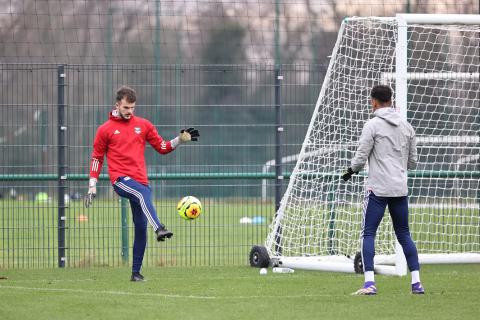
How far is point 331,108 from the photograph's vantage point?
557 inches

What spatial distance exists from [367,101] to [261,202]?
8.05 ft

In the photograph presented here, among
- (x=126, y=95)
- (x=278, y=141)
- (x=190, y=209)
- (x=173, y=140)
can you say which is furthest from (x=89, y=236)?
(x=126, y=95)

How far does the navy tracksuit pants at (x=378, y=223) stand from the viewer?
10.5 meters

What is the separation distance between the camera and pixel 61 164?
14.3m

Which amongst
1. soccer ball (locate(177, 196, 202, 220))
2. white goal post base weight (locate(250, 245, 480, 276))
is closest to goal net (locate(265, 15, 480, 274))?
white goal post base weight (locate(250, 245, 480, 276))

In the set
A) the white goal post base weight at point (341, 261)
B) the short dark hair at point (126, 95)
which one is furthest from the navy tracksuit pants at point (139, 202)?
the white goal post base weight at point (341, 261)

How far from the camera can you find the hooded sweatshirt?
10.5 m

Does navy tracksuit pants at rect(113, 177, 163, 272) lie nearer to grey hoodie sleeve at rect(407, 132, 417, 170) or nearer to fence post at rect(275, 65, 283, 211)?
grey hoodie sleeve at rect(407, 132, 417, 170)

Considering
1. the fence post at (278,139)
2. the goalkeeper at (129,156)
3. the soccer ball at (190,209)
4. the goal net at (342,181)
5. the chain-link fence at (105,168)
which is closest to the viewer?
the goalkeeper at (129,156)

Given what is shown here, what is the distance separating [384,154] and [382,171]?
161 millimetres

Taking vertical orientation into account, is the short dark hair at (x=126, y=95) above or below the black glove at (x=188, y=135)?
above

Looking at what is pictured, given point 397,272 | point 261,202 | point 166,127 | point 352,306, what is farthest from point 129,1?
point 352,306

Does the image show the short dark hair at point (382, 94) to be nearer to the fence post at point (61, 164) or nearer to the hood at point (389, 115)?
the hood at point (389, 115)

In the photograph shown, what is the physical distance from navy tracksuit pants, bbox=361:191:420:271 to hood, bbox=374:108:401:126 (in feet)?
2.30
